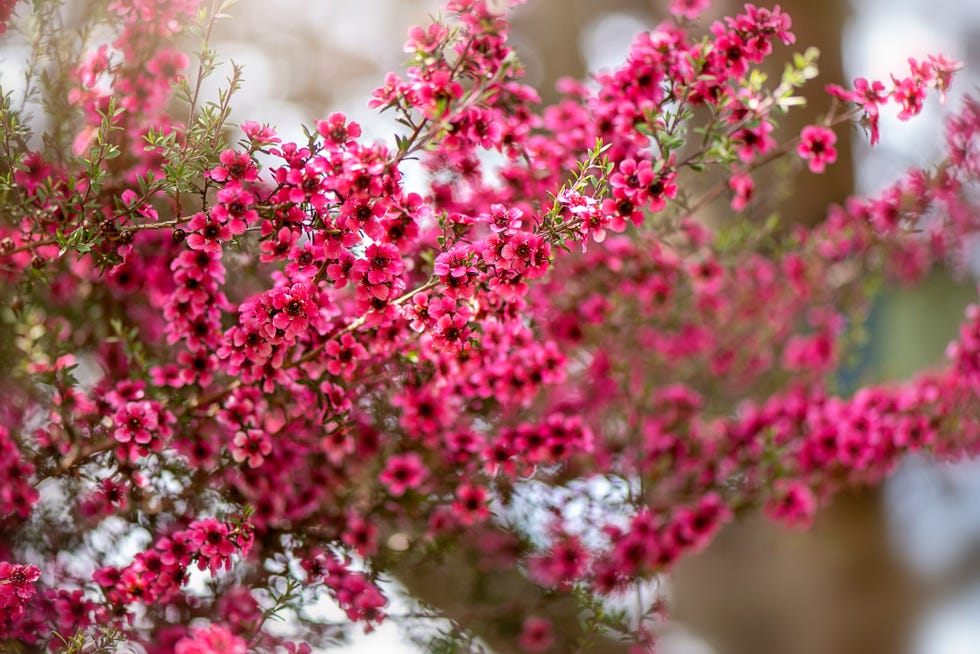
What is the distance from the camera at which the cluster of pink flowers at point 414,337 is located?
2.66 ft

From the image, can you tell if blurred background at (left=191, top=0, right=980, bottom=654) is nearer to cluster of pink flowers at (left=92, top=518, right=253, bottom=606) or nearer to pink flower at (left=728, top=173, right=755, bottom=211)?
pink flower at (left=728, top=173, right=755, bottom=211)

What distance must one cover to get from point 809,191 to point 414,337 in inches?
60.0

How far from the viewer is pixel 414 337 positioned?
922mm

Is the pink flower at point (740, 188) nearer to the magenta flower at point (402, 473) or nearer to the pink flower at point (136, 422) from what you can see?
the magenta flower at point (402, 473)

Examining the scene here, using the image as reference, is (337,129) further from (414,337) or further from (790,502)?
(790,502)

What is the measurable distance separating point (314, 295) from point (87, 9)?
26.4 inches

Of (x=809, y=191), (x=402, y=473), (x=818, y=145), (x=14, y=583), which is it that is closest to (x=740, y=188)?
(x=818, y=145)

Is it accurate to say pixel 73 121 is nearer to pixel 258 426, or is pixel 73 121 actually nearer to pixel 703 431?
pixel 258 426

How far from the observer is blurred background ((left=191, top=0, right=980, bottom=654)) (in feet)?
6.92

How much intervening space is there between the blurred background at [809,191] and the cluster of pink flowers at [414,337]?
0.48 meters

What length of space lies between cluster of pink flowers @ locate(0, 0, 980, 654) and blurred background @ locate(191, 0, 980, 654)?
0.48 metres

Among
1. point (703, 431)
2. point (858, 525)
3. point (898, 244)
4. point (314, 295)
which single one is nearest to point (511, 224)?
point (314, 295)

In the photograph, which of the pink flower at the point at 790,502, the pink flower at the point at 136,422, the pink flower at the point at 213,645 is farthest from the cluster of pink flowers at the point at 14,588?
the pink flower at the point at 790,502

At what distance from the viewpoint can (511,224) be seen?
775mm
